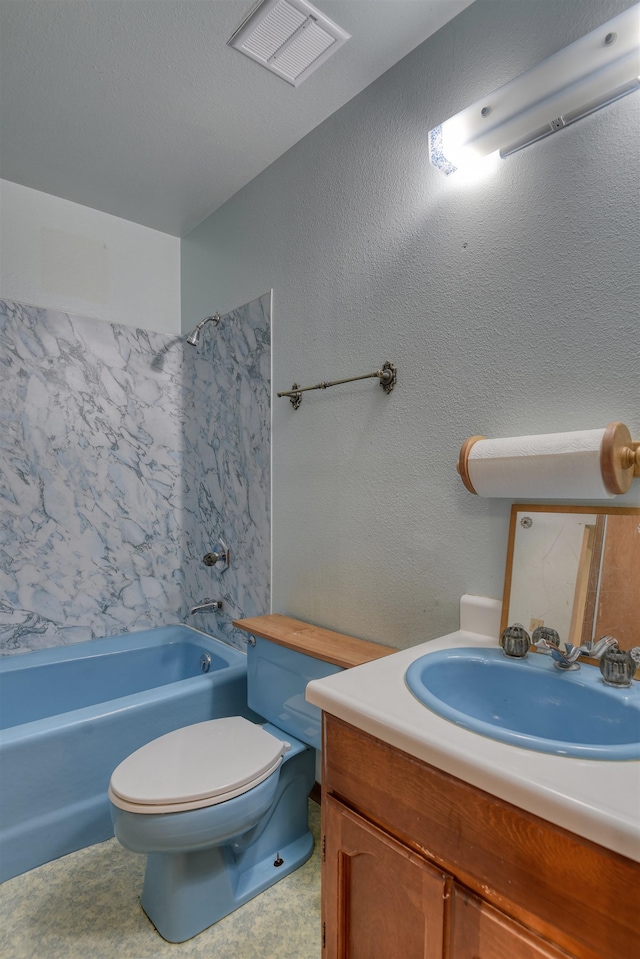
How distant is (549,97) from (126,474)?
2228mm

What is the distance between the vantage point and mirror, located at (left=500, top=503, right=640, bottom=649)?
1.04 meters

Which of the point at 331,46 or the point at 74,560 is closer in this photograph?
the point at 331,46

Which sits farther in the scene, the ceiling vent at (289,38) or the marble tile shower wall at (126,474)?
the marble tile shower wall at (126,474)

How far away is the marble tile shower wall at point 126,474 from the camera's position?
224 cm

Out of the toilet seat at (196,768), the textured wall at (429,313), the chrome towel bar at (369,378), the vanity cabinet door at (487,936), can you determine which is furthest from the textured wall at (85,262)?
the vanity cabinet door at (487,936)

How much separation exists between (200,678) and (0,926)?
861mm

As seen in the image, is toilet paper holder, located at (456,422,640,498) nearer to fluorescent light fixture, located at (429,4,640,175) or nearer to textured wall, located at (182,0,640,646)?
textured wall, located at (182,0,640,646)

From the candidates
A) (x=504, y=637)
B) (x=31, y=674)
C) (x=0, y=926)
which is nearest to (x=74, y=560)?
(x=31, y=674)

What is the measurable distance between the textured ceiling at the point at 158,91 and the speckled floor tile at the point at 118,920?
2.48 metres

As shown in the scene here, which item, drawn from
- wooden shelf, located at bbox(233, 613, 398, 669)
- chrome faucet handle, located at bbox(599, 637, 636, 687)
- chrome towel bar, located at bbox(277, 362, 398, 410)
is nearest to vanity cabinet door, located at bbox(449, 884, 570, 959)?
chrome faucet handle, located at bbox(599, 637, 636, 687)

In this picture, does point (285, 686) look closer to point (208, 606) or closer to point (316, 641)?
point (316, 641)

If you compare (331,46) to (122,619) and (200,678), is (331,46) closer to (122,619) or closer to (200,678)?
(200,678)

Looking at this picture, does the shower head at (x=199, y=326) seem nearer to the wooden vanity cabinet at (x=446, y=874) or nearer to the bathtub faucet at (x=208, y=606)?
the bathtub faucet at (x=208, y=606)

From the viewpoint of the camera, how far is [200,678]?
2.03 metres
